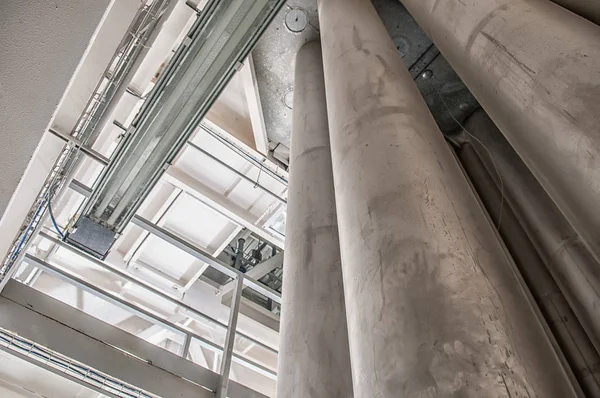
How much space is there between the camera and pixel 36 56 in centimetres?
116

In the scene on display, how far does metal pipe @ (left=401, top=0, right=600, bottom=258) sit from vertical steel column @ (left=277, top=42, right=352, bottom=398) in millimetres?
738

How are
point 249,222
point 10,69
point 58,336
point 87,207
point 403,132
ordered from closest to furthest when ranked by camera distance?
1. point 10,69
2. point 403,132
3. point 58,336
4. point 87,207
5. point 249,222

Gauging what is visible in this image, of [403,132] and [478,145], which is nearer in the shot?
[403,132]

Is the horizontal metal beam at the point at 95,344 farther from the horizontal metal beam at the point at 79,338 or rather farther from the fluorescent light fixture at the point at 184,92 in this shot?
the fluorescent light fixture at the point at 184,92

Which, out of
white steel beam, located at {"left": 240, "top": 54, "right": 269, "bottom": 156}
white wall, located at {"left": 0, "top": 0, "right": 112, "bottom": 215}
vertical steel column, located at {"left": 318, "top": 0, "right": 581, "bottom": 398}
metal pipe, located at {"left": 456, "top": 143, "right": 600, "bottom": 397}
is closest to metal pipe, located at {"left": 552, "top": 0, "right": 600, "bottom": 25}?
vertical steel column, located at {"left": 318, "top": 0, "right": 581, "bottom": 398}

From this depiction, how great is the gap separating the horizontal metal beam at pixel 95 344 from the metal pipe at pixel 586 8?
2.51m

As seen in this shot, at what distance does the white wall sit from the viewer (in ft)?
3.63

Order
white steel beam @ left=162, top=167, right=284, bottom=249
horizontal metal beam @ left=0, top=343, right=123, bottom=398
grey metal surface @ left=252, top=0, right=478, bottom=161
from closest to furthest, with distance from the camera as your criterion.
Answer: horizontal metal beam @ left=0, top=343, right=123, bottom=398 < grey metal surface @ left=252, top=0, right=478, bottom=161 < white steel beam @ left=162, top=167, right=284, bottom=249

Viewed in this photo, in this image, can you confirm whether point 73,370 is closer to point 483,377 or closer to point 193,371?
point 193,371

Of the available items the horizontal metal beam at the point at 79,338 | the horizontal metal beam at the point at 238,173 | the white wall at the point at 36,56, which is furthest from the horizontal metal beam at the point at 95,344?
the horizontal metal beam at the point at 238,173

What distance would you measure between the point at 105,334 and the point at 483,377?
2.37 m

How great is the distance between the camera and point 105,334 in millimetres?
2654

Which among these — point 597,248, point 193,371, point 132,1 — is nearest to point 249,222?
point 193,371

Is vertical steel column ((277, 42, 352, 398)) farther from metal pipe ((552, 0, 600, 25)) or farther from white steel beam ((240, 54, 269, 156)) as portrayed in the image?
metal pipe ((552, 0, 600, 25))
